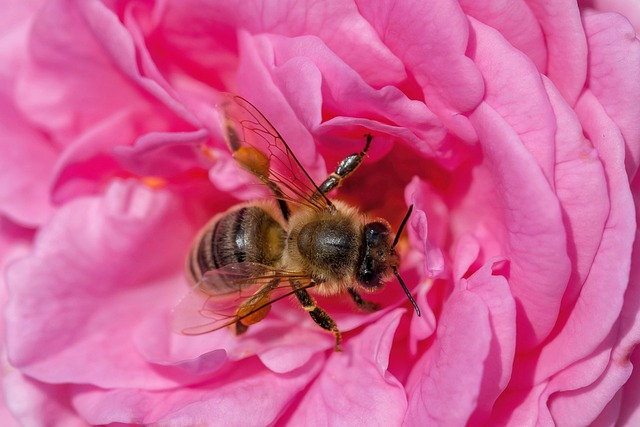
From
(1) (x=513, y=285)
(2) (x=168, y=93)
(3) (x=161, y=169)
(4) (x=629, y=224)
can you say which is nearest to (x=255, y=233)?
(3) (x=161, y=169)

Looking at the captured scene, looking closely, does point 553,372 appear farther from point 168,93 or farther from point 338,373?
point 168,93

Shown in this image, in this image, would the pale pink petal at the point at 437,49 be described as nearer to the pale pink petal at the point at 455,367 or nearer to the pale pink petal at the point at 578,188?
the pale pink petal at the point at 578,188

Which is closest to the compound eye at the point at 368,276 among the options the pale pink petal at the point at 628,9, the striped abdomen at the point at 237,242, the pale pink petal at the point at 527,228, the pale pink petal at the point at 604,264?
the striped abdomen at the point at 237,242

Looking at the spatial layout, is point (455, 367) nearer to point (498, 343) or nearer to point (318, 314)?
point (498, 343)

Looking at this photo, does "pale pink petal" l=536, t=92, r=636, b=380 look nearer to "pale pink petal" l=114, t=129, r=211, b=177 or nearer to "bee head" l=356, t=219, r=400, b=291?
"bee head" l=356, t=219, r=400, b=291

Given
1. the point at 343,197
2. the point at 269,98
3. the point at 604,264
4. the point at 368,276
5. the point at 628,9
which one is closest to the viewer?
the point at 604,264

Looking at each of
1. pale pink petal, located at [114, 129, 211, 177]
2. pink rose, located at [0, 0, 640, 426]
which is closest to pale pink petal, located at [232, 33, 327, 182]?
pink rose, located at [0, 0, 640, 426]

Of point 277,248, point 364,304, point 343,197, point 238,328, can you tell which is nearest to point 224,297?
point 238,328
